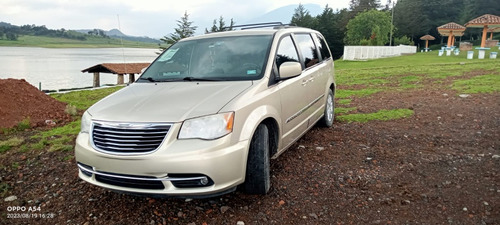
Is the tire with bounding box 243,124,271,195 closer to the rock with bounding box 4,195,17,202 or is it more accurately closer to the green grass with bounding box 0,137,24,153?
the rock with bounding box 4,195,17,202

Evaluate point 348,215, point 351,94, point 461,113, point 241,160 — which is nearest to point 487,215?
point 348,215

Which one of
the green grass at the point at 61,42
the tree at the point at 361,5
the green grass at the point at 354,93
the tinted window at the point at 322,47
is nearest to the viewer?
the tinted window at the point at 322,47

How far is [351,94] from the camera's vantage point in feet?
32.4

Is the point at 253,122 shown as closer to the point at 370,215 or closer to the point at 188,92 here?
the point at 188,92

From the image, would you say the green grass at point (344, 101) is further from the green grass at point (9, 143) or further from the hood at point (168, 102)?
the green grass at point (9, 143)

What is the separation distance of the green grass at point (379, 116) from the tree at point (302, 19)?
71.4 meters

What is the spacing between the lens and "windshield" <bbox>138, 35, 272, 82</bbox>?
3623mm

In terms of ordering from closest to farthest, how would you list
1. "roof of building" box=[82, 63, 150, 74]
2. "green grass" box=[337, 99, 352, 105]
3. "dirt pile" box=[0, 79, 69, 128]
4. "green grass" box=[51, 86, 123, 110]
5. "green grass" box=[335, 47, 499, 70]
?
"dirt pile" box=[0, 79, 69, 128]
"green grass" box=[337, 99, 352, 105]
"green grass" box=[51, 86, 123, 110]
"roof of building" box=[82, 63, 150, 74]
"green grass" box=[335, 47, 499, 70]

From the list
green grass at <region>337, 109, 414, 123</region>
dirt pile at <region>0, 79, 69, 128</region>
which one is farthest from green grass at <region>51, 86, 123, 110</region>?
green grass at <region>337, 109, 414, 123</region>

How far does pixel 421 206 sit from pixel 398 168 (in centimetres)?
98

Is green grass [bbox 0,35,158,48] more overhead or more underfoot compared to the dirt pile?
more overhead

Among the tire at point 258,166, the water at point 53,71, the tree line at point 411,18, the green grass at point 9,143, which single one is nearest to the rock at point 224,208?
the tire at point 258,166

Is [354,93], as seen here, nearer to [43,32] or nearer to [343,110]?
[343,110]

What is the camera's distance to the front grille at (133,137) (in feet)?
8.66
